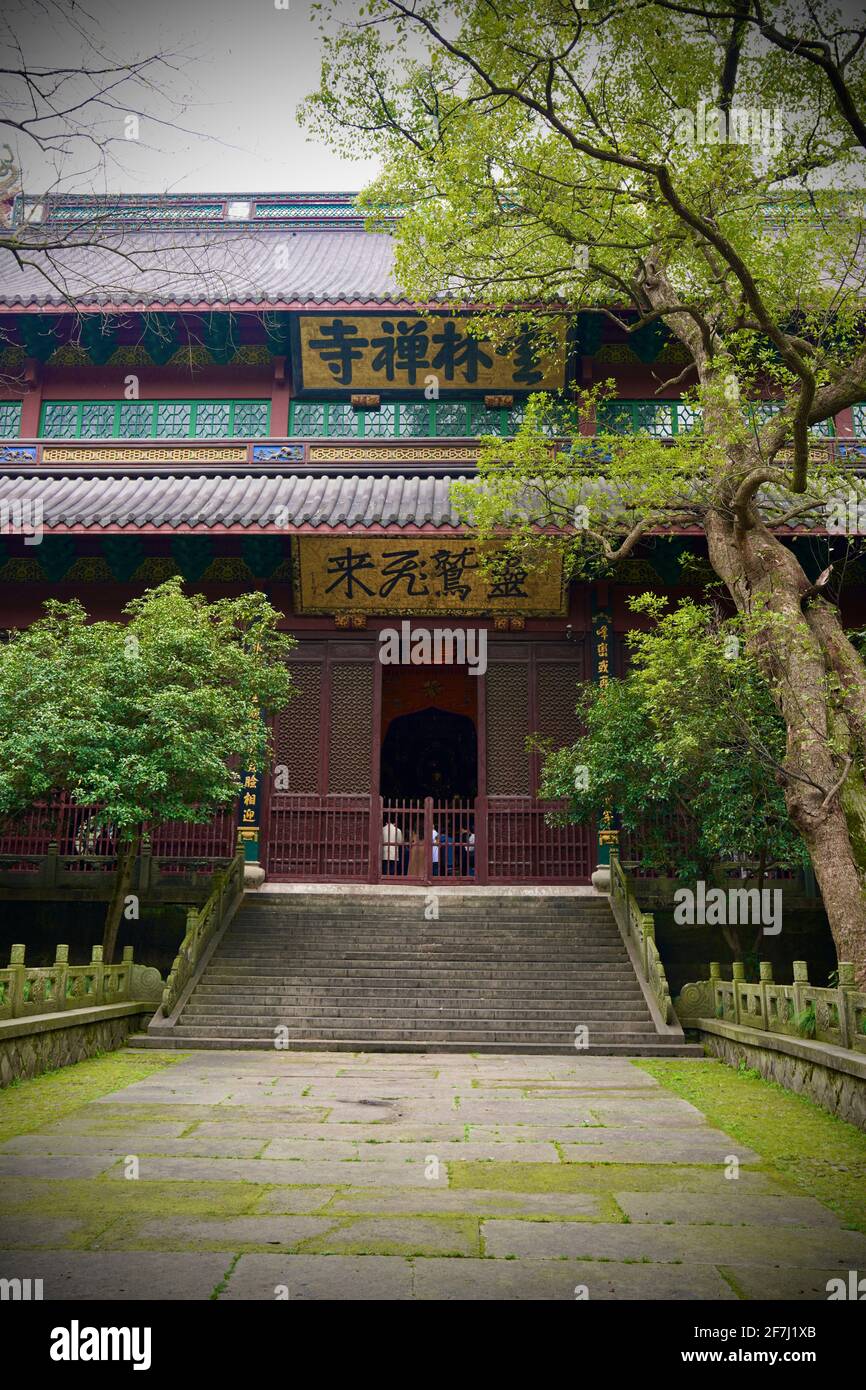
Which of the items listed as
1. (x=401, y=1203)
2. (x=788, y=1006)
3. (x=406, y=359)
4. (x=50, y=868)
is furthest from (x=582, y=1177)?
(x=406, y=359)

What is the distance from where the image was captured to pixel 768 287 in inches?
336

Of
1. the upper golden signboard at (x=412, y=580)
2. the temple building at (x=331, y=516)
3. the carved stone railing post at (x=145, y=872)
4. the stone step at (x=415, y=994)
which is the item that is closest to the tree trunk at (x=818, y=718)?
the stone step at (x=415, y=994)

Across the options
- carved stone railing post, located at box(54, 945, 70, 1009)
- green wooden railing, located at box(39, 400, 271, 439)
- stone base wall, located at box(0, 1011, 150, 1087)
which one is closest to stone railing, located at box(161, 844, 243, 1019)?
stone base wall, located at box(0, 1011, 150, 1087)

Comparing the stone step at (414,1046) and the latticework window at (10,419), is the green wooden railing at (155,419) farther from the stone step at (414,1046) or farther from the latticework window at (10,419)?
the stone step at (414,1046)

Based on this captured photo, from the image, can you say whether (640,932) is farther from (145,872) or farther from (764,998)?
(145,872)

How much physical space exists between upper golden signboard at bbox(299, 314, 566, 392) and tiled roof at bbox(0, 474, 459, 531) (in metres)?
1.54

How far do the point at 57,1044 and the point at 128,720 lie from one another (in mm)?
3278

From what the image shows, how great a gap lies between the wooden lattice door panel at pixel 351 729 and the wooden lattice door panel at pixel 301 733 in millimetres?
212

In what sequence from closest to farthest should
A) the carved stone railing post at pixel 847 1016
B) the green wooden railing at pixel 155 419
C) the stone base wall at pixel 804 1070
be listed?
1. the stone base wall at pixel 804 1070
2. the carved stone railing post at pixel 847 1016
3. the green wooden railing at pixel 155 419

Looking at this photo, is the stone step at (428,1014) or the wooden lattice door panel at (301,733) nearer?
the stone step at (428,1014)

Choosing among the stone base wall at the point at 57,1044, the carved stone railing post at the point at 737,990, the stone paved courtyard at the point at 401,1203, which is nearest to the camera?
the stone paved courtyard at the point at 401,1203

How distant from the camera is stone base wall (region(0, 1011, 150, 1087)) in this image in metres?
6.75

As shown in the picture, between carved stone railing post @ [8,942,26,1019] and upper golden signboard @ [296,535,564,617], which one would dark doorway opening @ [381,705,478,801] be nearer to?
upper golden signboard @ [296,535,564,617]

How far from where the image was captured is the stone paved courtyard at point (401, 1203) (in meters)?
3.09
